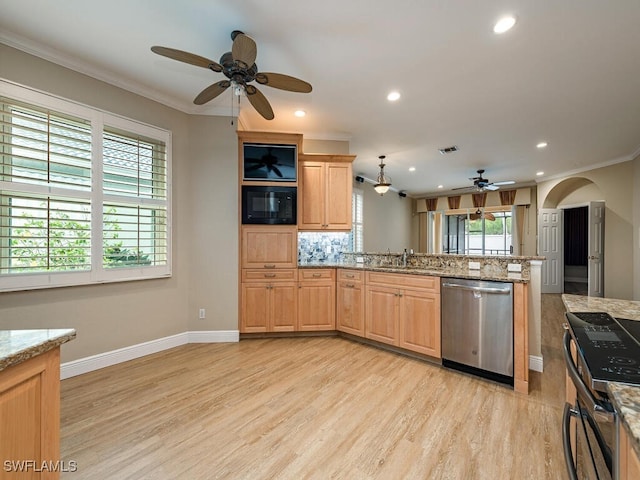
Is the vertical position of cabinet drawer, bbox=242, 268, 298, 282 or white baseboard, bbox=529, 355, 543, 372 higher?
cabinet drawer, bbox=242, 268, 298, 282

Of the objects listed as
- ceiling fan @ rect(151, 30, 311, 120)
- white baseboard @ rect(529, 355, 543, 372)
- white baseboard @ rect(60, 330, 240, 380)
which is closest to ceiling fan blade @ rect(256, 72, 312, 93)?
ceiling fan @ rect(151, 30, 311, 120)

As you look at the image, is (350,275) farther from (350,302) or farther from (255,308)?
(255,308)

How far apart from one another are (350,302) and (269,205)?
1.65 metres

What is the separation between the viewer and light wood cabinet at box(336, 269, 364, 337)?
3.58 m

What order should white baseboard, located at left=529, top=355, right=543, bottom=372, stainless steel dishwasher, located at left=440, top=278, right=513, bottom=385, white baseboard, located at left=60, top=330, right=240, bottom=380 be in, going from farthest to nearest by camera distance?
white baseboard, located at left=529, top=355, right=543, bottom=372, white baseboard, located at left=60, top=330, right=240, bottom=380, stainless steel dishwasher, located at left=440, top=278, right=513, bottom=385

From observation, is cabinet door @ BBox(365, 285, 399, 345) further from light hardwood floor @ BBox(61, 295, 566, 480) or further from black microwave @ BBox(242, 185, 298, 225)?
black microwave @ BBox(242, 185, 298, 225)

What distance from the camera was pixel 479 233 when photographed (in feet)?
29.5

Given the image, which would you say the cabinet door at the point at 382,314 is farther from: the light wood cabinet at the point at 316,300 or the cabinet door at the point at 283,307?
the cabinet door at the point at 283,307

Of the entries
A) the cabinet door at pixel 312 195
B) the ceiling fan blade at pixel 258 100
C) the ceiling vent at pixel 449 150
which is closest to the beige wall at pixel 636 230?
the ceiling vent at pixel 449 150

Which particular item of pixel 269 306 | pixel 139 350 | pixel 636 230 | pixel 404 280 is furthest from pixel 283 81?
pixel 636 230

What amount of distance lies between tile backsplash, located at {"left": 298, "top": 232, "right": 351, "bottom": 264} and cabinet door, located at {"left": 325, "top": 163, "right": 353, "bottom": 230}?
0.49 meters

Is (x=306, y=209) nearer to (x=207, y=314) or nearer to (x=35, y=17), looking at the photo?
(x=207, y=314)

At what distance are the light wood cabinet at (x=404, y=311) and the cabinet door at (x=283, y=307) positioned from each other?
96cm

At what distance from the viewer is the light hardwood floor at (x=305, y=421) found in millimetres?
1611
